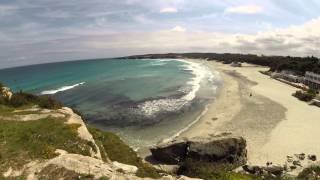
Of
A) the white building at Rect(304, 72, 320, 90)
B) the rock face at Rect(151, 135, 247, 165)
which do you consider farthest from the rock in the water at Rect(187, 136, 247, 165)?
the white building at Rect(304, 72, 320, 90)

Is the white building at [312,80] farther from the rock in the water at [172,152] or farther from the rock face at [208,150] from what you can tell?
the rock in the water at [172,152]

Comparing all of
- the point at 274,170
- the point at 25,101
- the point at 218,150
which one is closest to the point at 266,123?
the point at 218,150

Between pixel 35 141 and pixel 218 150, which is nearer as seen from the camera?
pixel 35 141

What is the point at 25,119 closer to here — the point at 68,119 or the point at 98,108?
the point at 68,119

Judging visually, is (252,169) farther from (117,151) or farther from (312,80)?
(312,80)

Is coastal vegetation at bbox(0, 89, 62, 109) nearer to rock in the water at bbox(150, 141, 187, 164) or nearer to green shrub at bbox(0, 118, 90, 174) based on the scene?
green shrub at bbox(0, 118, 90, 174)

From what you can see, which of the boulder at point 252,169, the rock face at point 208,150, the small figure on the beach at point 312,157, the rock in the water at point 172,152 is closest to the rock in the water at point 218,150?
the rock face at point 208,150
